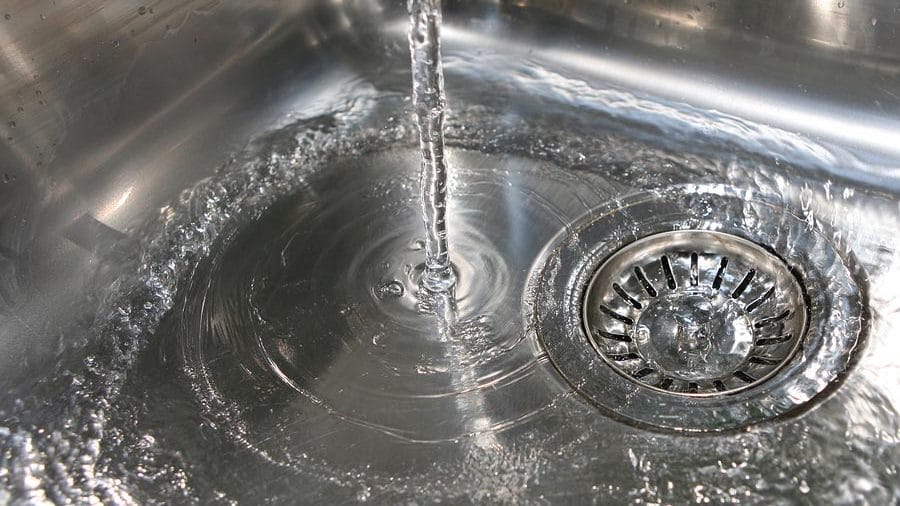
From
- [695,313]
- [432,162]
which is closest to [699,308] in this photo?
[695,313]

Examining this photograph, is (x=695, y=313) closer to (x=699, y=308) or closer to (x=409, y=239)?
Result: (x=699, y=308)

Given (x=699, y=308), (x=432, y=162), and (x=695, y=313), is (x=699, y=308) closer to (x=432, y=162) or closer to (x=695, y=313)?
(x=695, y=313)

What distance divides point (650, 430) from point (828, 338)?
0.57 feet

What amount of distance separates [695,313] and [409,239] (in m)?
0.28

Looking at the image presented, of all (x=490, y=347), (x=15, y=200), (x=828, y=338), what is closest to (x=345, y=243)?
(x=490, y=347)

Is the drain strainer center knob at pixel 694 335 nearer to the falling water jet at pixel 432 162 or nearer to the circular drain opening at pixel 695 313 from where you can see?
the circular drain opening at pixel 695 313

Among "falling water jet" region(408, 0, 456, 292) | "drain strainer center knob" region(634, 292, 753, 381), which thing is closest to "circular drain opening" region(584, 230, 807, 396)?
"drain strainer center knob" region(634, 292, 753, 381)

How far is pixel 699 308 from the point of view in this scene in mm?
776

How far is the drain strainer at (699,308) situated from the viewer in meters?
0.69

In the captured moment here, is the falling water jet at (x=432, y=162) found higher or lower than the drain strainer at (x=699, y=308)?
higher

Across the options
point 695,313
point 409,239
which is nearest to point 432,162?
point 409,239

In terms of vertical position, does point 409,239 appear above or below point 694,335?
above

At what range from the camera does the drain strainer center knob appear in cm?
74

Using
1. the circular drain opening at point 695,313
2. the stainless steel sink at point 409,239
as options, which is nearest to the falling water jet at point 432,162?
the stainless steel sink at point 409,239
